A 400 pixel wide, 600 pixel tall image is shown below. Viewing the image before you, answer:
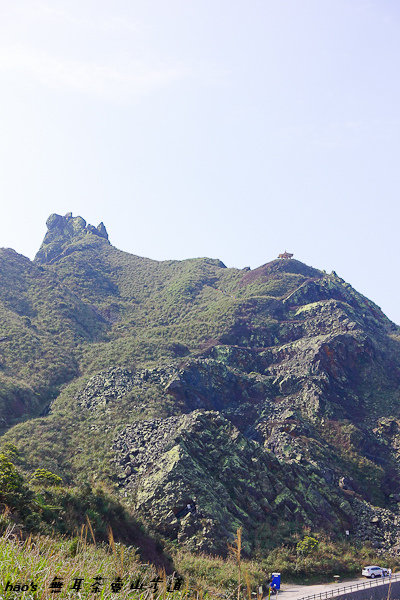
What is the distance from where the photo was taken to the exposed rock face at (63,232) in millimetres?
126750

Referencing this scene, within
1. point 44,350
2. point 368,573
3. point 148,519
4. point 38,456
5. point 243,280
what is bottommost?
point 368,573

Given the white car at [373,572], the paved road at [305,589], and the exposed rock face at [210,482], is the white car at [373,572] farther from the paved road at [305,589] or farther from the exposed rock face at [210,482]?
the exposed rock face at [210,482]

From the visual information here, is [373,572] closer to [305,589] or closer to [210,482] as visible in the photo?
[305,589]

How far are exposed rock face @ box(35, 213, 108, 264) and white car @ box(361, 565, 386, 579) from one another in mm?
112991

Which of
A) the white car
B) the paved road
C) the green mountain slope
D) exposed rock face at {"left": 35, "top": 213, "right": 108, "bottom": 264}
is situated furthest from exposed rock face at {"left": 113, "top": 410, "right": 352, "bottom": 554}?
exposed rock face at {"left": 35, "top": 213, "right": 108, "bottom": 264}

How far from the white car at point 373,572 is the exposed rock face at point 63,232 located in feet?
371

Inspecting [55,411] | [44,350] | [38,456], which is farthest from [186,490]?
[44,350]

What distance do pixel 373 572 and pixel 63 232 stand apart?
13341cm

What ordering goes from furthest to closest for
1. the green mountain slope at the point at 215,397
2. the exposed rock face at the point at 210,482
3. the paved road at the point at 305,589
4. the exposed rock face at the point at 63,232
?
1. the exposed rock face at the point at 63,232
2. the green mountain slope at the point at 215,397
3. the exposed rock face at the point at 210,482
4. the paved road at the point at 305,589

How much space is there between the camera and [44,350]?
5853cm

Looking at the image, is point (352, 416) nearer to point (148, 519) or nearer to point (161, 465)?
point (161, 465)

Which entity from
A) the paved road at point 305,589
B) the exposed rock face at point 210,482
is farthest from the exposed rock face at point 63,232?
the paved road at point 305,589

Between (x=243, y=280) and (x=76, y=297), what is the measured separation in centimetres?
3492

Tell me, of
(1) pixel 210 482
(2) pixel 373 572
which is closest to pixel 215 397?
(1) pixel 210 482
